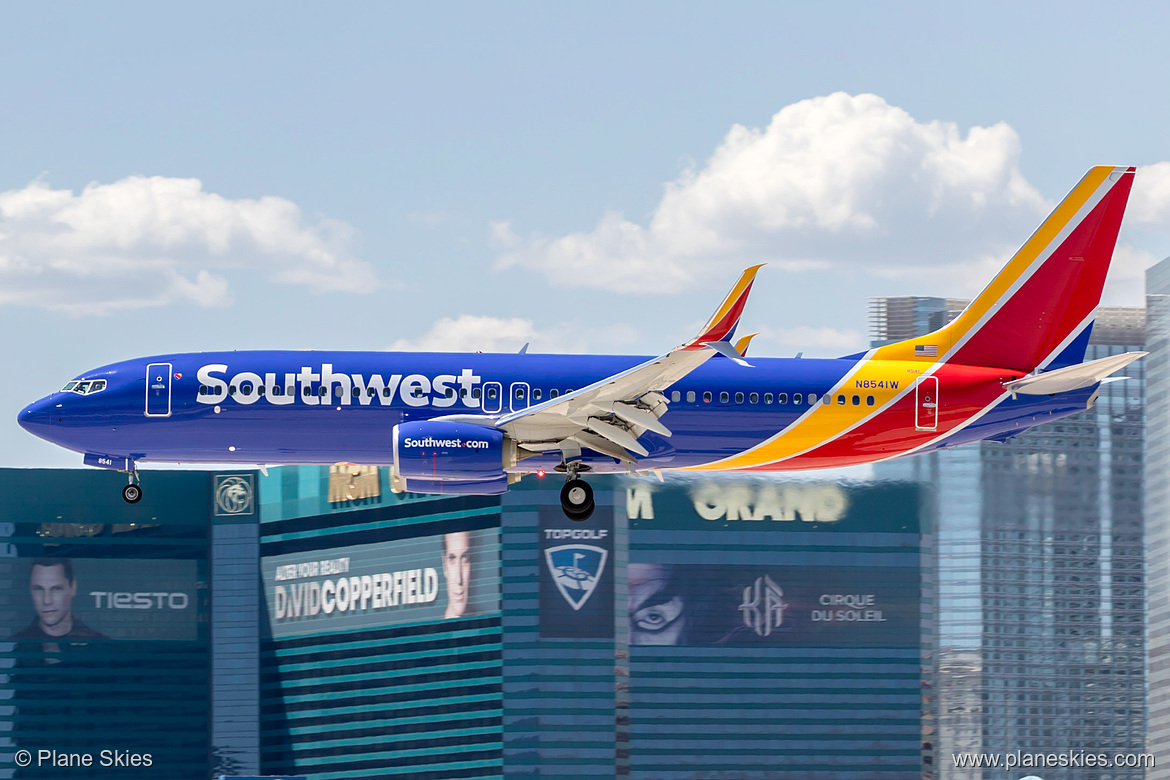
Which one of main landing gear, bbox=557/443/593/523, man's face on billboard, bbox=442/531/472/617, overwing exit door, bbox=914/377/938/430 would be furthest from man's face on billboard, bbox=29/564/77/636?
overwing exit door, bbox=914/377/938/430

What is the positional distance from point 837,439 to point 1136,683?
396 feet

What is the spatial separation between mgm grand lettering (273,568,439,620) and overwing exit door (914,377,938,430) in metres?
134

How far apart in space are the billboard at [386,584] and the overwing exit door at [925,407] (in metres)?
126

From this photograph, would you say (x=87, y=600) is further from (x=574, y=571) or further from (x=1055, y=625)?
(x=1055, y=625)

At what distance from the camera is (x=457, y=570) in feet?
573

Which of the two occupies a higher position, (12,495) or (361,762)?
(12,495)

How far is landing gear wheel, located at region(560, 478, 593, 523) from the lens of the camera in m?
44.2

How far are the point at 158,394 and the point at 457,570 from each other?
13243 cm

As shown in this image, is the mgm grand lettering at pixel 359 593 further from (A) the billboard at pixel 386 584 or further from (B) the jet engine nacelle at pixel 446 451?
(B) the jet engine nacelle at pixel 446 451

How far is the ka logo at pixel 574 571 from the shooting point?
554ft

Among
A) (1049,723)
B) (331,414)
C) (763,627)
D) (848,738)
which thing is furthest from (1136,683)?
(331,414)

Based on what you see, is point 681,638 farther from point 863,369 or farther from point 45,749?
point 863,369

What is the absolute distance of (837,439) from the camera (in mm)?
46000

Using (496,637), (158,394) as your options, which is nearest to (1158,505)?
(496,637)
